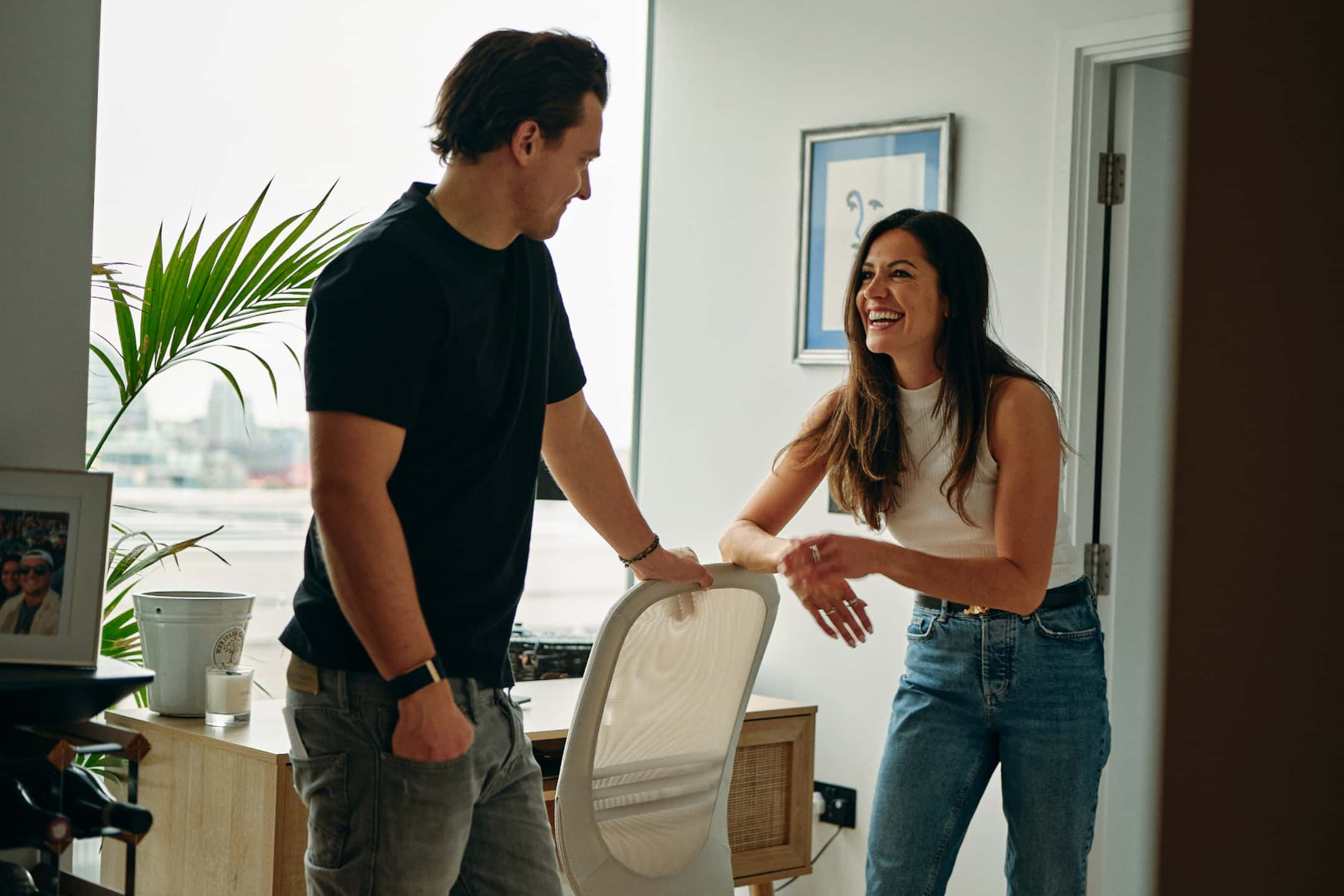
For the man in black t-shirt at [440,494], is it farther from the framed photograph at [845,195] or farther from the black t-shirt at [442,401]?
the framed photograph at [845,195]

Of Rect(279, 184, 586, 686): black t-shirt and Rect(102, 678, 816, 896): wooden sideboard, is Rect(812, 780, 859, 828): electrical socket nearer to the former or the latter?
Rect(102, 678, 816, 896): wooden sideboard

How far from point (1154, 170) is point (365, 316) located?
2.24 metres

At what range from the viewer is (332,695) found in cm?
124

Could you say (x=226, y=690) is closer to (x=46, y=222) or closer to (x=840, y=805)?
(x=46, y=222)

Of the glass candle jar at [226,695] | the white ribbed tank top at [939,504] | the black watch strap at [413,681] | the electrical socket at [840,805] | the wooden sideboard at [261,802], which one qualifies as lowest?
the electrical socket at [840,805]

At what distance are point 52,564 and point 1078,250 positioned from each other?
2177mm

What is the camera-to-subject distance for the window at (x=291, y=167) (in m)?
2.59

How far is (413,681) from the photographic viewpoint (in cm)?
118

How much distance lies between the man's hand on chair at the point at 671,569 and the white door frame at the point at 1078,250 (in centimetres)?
150

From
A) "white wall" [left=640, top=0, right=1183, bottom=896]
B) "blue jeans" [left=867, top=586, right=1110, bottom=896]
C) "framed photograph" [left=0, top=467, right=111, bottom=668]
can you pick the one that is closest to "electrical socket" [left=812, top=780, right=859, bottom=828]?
"white wall" [left=640, top=0, right=1183, bottom=896]

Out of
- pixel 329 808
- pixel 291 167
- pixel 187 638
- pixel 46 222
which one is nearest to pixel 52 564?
pixel 46 222

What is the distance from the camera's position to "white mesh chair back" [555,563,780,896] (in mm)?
1529

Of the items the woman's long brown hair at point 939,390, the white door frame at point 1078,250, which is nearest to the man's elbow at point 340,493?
the woman's long brown hair at point 939,390

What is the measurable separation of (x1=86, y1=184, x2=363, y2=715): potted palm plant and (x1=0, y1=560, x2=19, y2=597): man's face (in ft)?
1.95
